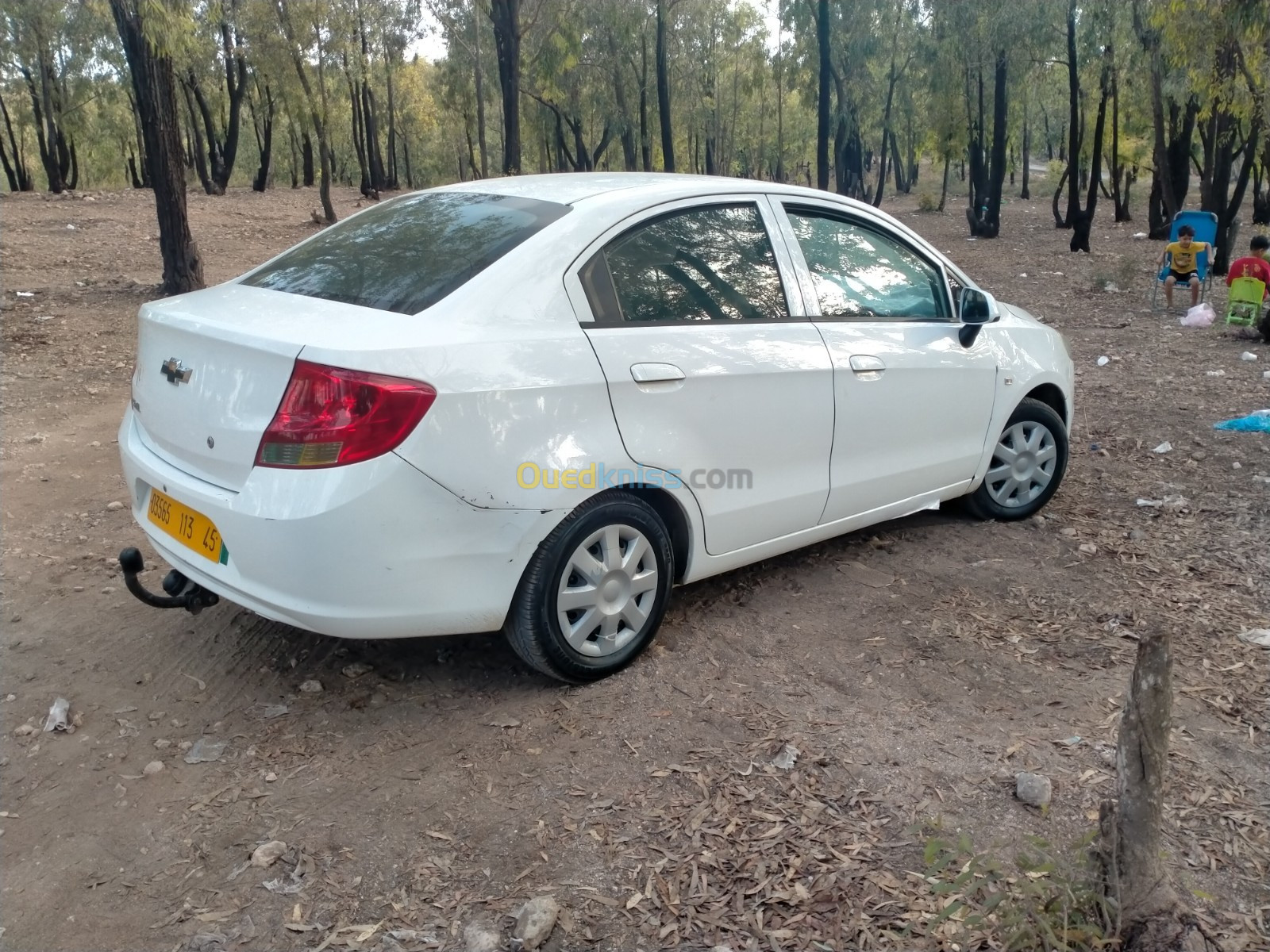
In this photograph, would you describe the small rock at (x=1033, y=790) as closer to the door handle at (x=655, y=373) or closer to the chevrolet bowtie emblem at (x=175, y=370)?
the door handle at (x=655, y=373)

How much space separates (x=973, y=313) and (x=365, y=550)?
9.66 feet

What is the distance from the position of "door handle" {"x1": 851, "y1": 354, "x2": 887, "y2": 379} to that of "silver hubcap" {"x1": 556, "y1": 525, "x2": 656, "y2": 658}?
1.21m

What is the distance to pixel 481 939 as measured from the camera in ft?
7.72

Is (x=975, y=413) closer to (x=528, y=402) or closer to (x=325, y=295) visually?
(x=528, y=402)

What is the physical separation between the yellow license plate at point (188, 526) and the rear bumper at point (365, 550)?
1.3 inches

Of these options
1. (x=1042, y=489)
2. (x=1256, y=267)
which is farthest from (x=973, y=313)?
(x=1256, y=267)

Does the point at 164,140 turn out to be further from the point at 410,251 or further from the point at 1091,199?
the point at 1091,199

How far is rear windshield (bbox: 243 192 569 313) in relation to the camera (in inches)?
127

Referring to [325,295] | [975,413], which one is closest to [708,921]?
[325,295]

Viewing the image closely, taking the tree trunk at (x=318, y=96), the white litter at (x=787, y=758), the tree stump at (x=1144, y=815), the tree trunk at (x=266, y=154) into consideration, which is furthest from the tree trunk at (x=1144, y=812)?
the tree trunk at (x=266, y=154)

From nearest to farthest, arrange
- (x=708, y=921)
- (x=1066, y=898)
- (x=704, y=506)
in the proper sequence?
1. (x=1066, y=898)
2. (x=708, y=921)
3. (x=704, y=506)

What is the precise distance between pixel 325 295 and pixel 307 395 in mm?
599

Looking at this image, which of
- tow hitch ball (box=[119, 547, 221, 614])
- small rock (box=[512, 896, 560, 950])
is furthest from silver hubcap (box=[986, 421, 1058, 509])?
tow hitch ball (box=[119, 547, 221, 614])

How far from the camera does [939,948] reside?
7.46 feet
